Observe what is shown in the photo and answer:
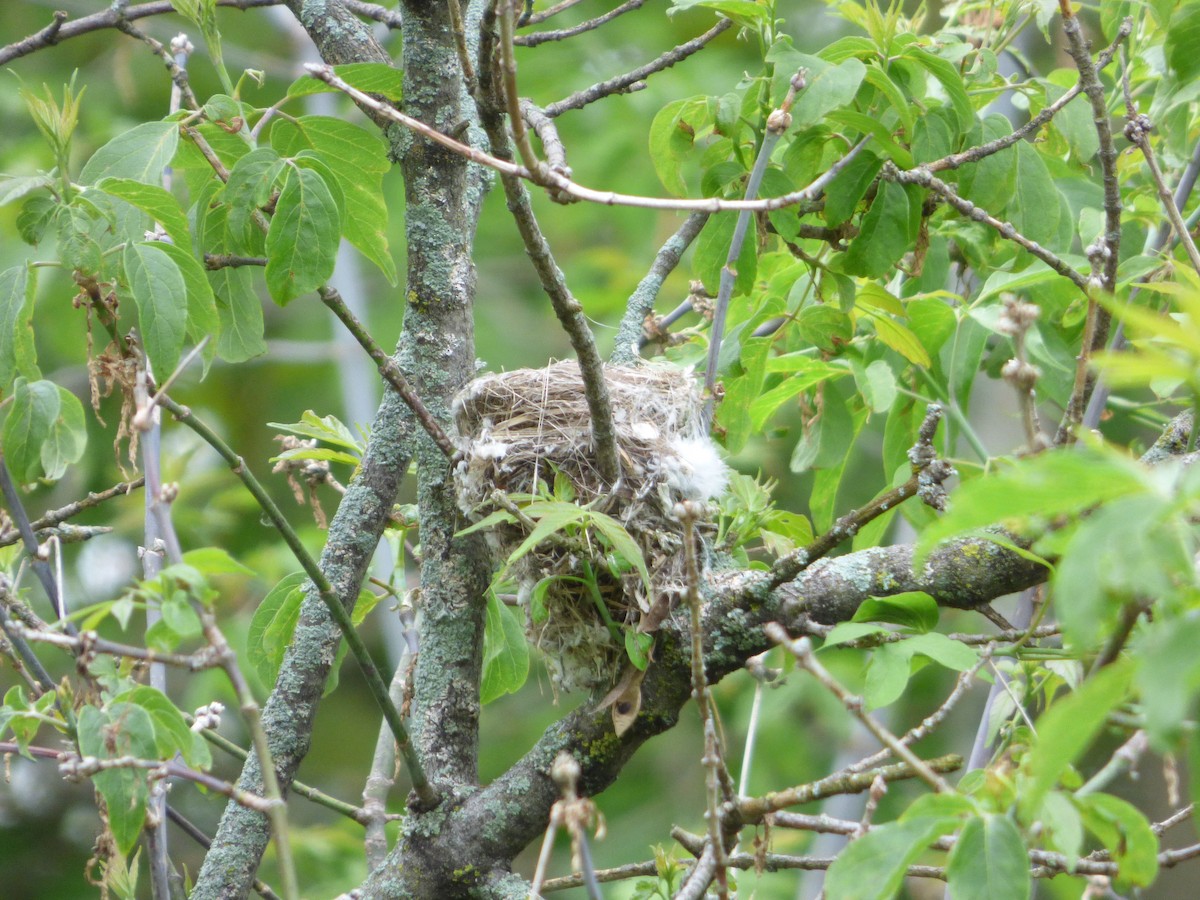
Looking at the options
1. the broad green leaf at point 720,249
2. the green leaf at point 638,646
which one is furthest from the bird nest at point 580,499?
Answer: the broad green leaf at point 720,249

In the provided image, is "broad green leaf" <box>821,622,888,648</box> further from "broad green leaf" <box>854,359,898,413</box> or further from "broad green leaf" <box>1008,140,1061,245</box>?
"broad green leaf" <box>1008,140,1061,245</box>

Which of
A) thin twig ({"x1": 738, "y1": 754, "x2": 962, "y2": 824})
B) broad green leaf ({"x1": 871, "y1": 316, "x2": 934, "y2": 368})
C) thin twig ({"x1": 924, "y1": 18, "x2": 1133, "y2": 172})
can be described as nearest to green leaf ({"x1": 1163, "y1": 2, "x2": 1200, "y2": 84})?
thin twig ({"x1": 924, "y1": 18, "x2": 1133, "y2": 172})

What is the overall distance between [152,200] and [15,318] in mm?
276

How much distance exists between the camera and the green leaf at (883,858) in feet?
3.68

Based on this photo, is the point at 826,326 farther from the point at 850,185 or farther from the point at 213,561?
the point at 213,561

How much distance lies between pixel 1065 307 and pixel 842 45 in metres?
0.82

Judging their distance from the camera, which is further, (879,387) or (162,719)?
(879,387)

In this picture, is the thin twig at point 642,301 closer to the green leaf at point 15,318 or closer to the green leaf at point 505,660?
the green leaf at point 505,660

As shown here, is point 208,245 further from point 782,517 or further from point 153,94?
point 153,94

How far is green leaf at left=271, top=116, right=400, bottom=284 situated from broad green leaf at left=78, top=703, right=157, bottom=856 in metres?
1.03

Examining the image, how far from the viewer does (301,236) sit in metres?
1.90

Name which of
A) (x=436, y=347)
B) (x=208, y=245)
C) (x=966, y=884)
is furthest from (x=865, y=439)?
(x=966, y=884)

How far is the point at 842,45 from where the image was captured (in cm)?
205

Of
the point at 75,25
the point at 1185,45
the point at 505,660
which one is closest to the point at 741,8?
the point at 1185,45
